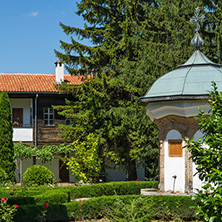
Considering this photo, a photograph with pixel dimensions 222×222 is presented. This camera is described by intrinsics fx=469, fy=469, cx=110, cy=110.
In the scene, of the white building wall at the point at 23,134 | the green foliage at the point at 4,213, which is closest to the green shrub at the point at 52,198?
the green foliage at the point at 4,213

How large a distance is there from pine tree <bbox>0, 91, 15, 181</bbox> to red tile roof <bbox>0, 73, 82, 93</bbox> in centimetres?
393

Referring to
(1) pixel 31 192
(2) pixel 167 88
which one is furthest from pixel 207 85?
(1) pixel 31 192

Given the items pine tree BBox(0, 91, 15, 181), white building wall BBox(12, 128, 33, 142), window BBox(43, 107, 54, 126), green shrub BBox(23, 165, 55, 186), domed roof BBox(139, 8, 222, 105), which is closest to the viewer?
domed roof BBox(139, 8, 222, 105)

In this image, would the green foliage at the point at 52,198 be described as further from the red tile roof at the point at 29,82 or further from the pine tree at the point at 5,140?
the red tile roof at the point at 29,82

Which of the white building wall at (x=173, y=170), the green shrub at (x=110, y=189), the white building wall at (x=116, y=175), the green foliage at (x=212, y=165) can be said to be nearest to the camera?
the green foliage at (x=212, y=165)

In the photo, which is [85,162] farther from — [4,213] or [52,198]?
[4,213]

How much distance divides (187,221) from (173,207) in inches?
24.0

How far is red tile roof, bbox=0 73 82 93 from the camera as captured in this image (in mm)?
30234

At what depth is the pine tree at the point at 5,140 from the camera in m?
25.7

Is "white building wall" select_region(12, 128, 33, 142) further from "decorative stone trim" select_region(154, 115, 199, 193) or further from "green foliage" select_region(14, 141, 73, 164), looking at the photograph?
"decorative stone trim" select_region(154, 115, 199, 193)

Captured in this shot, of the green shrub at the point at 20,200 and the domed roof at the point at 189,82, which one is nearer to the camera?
the green shrub at the point at 20,200

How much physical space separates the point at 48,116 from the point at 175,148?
55.2ft

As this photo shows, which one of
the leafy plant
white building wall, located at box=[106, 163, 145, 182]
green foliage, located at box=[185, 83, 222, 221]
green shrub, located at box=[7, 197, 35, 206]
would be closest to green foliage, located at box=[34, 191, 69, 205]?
green shrub, located at box=[7, 197, 35, 206]

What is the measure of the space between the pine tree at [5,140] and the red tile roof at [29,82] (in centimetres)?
393
